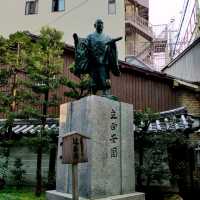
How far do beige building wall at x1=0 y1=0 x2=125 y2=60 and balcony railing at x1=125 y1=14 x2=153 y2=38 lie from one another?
7.53ft

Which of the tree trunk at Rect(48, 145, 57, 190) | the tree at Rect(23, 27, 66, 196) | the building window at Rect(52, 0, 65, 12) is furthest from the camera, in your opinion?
the building window at Rect(52, 0, 65, 12)

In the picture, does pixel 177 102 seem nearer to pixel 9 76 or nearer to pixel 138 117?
pixel 138 117

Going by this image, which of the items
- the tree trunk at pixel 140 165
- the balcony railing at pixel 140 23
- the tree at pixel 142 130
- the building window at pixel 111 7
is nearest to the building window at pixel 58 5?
the building window at pixel 111 7

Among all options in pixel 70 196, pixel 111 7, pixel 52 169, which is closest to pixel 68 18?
pixel 111 7

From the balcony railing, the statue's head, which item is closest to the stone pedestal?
the statue's head

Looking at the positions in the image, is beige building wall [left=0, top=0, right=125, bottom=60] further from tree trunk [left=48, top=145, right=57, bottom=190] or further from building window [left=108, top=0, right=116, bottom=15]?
tree trunk [left=48, top=145, right=57, bottom=190]

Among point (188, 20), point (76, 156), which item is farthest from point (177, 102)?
point (76, 156)

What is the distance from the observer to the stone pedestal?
683cm

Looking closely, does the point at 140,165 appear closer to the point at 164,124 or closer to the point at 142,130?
the point at 142,130

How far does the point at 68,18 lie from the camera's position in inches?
1145

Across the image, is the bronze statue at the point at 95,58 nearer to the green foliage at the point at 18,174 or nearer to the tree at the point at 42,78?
the tree at the point at 42,78

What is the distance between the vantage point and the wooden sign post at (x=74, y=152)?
5.61m

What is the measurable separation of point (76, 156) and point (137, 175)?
6.51m

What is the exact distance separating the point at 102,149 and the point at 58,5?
25671mm
